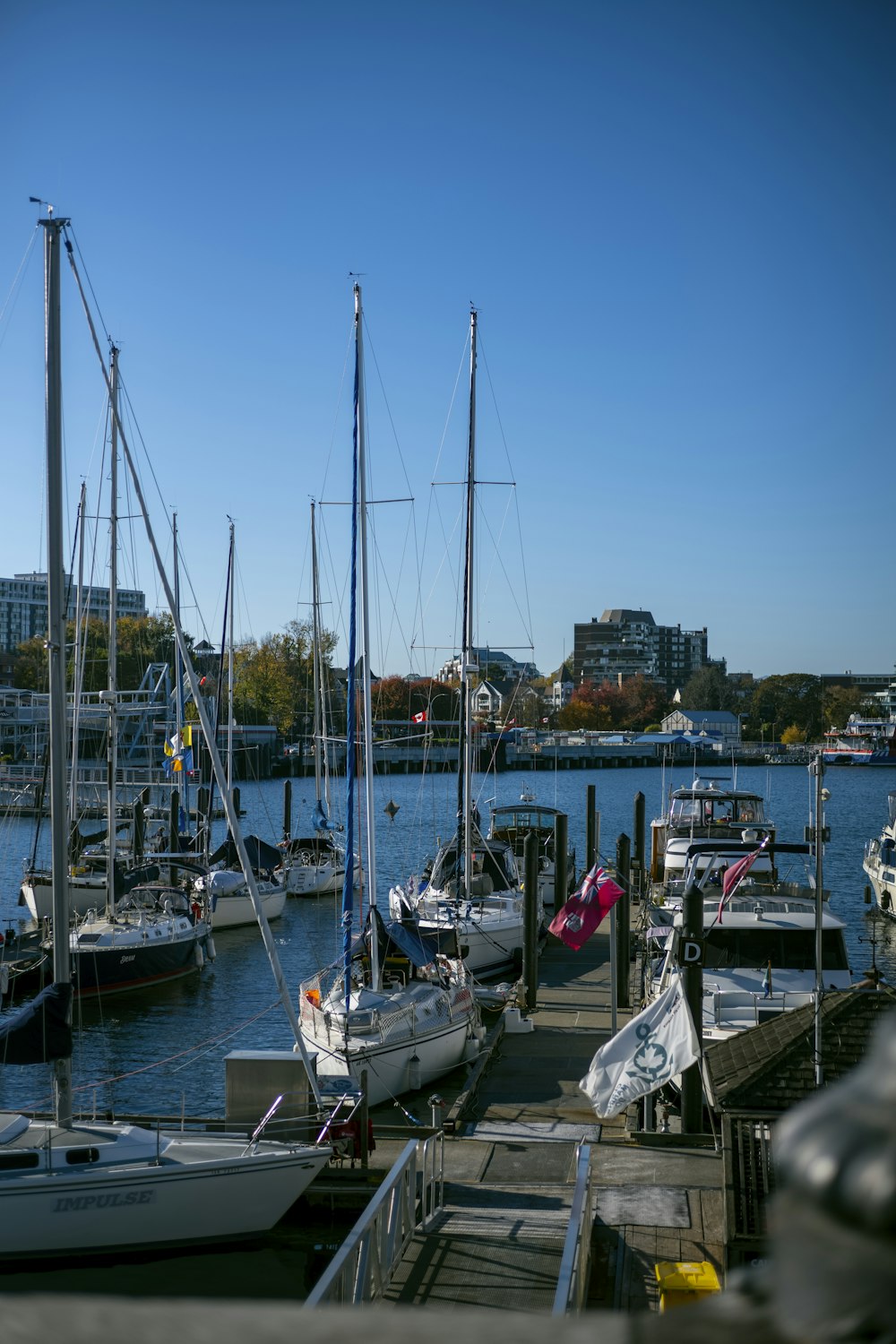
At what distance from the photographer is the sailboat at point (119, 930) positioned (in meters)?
32.6

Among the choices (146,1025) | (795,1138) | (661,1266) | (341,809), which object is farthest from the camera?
(341,809)

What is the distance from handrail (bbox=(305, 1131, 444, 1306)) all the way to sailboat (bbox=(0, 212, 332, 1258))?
1.64m

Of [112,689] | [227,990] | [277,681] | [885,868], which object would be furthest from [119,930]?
[277,681]

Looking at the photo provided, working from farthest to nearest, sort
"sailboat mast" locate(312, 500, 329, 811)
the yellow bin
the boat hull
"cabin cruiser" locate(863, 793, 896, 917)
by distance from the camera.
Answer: "sailboat mast" locate(312, 500, 329, 811)
"cabin cruiser" locate(863, 793, 896, 917)
the boat hull
the yellow bin

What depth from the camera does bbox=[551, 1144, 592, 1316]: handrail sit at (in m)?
9.64

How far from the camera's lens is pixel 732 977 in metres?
21.5

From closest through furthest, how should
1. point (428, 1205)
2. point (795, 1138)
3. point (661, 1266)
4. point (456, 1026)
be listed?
1. point (795, 1138)
2. point (661, 1266)
3. point (428, 1205)
4. point (456, 1026)

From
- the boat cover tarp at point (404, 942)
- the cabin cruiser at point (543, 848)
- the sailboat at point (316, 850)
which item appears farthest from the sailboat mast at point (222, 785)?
the sailboat at point (316, 850)

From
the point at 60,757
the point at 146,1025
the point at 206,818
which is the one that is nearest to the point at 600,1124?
the point at 60,757

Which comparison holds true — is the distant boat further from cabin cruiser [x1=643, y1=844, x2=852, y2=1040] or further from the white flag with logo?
the white flag with logo

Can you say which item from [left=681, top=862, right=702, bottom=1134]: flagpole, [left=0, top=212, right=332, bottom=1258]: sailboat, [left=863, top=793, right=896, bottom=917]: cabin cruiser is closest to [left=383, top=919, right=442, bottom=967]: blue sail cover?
[left=0, top=212, right=332, bottom=1258]: sailboat

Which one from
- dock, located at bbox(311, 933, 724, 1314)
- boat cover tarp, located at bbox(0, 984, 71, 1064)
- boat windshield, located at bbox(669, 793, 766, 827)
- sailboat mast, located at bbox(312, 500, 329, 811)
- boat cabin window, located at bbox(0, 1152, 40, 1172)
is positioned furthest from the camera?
sailboat mast, located at bbox(312, 500, 329, 811)

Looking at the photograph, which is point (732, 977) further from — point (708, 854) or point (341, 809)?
point (341, 809)

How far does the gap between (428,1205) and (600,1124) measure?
18.4 feet
